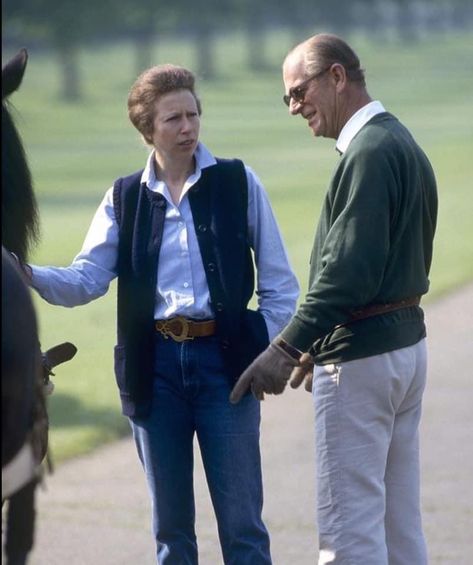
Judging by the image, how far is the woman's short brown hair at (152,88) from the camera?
4.92m

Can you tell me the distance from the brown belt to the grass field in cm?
47

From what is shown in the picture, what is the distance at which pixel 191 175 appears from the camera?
5.05 meters

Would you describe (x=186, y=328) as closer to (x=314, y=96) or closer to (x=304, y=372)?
(x=304, y=372)

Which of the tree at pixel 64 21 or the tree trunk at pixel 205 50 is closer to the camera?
the tree at pixel 64 21

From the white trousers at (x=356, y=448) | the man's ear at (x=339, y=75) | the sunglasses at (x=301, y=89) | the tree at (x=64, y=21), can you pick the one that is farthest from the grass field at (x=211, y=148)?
the tree at (x=64, y=21)

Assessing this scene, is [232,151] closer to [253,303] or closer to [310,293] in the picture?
[253,303]

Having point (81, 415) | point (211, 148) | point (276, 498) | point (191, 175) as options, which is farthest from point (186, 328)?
point (211, 148)

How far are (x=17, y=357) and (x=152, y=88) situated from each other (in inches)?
74.6

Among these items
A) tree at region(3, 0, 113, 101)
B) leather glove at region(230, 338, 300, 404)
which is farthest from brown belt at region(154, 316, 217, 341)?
tree at region(3, 0, 113, 101)

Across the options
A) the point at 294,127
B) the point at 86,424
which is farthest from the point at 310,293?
the point at 294,127

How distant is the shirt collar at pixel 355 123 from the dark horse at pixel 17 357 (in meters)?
1.05

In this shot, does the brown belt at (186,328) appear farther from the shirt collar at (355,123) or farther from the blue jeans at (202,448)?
the shirt collar at (355,123)

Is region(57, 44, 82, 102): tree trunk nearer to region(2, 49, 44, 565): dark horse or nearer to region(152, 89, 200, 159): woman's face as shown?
region(152, 89, 200, 159): woman's face

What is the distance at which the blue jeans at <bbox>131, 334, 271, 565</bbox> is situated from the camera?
195 inches
